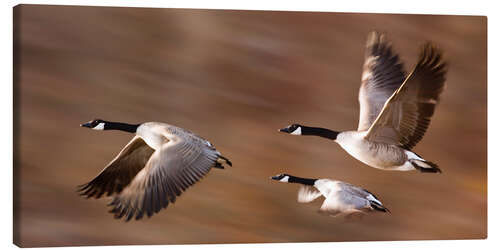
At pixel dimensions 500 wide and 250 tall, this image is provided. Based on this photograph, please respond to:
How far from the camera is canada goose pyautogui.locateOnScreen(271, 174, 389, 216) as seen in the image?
584 cm

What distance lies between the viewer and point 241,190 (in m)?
5.77

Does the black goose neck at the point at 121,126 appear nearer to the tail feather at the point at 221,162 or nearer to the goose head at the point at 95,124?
the goose head at the point at 95,124

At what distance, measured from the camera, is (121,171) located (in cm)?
560

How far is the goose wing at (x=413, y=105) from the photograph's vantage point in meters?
5.89

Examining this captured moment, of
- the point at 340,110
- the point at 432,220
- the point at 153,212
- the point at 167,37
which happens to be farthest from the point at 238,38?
the point at 432,220

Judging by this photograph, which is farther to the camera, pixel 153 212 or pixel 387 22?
pixel 387 22

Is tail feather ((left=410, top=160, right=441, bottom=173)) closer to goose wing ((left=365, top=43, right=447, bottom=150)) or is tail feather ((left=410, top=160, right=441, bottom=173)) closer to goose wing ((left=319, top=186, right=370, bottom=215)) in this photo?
goose wing ((left=365, top=43, right=447, bottom=150))

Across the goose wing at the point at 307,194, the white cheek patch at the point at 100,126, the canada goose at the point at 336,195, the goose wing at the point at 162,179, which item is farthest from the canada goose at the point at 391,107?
the white cheek patch at the point at 100,126

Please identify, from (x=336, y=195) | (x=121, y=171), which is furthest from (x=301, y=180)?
(x=121, y=171)

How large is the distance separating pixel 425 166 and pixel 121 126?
2131mm

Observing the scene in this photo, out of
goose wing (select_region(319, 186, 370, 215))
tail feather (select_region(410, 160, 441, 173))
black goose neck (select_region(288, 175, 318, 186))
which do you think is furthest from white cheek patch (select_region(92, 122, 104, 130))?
tail feather (select_region(410, 160, 441, 173))

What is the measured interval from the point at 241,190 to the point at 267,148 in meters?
0.33

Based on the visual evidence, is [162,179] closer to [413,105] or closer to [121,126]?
[121,126]

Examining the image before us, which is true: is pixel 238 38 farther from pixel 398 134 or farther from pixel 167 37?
pixel 398 134
